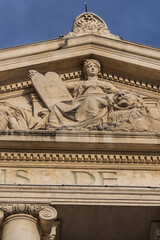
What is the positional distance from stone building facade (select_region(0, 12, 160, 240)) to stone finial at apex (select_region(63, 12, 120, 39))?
422 mm

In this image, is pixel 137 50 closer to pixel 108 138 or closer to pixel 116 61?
pixel 116 61

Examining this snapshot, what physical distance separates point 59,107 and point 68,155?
1.33m

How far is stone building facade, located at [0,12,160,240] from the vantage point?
15.4 metres

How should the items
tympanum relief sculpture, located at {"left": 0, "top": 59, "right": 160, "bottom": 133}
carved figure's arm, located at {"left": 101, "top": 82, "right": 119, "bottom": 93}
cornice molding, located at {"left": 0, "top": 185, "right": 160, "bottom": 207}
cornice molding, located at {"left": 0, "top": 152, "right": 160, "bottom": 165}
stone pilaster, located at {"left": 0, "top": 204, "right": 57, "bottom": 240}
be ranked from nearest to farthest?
stone pilaster, located at {"left": 0, "top": 204, "right": 57, "bottom": 240}
cornice molding, located at {"left": 0, "top": 185, "right": 160, "bottom": 207}
cornice molding, located at {"left": 0, "top": 152, "right": 160, "bottom": 165}
tympanum relief sculpture, located at {"left": 0, "top": 59, "right": 160, "bottom": 133}
carved figure's arm, located at {"left": 101, "top": 82, "right": 119, "bottom": 93}

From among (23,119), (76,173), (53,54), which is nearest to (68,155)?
(76,173)

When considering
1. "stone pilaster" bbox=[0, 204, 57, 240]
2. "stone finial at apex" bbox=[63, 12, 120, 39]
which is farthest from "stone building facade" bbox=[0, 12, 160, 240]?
"stone finial at apex" bbox=[63, 12, 120, 39]

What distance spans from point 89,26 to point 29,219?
6.40 metres

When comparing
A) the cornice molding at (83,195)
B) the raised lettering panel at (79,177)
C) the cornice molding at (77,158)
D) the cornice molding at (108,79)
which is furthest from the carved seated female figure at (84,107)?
the cornice molding at (83,195)

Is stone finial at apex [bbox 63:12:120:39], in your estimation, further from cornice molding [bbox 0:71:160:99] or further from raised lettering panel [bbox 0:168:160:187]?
raised lettering panel [bbox 0:168:160:187]

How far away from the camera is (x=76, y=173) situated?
16141 millimetres

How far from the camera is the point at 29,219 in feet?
49.3

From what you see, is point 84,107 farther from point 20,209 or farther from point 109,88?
point 20,209

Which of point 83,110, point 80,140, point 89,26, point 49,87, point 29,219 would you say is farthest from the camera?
point 89,26

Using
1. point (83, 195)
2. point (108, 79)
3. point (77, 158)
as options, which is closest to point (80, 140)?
point (77, 158)
